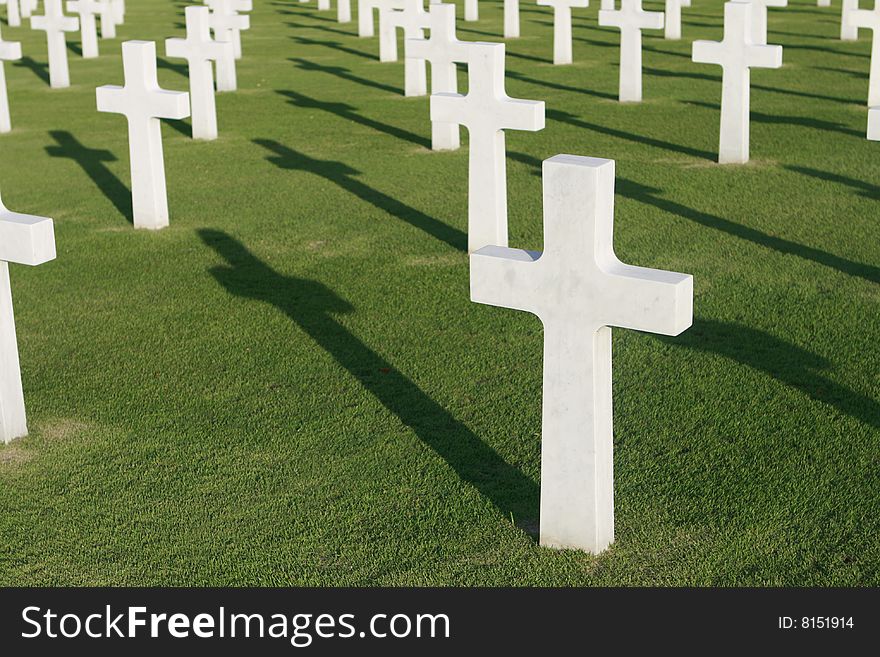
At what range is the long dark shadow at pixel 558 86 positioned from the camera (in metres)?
15.5

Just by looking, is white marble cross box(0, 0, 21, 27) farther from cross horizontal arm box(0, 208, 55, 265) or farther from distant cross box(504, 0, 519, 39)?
cross horizontal arm box(0, 208, 55, 265)

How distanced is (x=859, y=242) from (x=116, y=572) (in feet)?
19.3

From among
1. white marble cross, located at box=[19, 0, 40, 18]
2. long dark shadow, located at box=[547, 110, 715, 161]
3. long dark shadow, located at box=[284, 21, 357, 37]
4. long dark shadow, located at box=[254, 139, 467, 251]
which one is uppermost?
white marble cross, located at box=[19, 0, 40, 18]

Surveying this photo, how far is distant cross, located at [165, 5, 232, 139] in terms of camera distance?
43.1ft

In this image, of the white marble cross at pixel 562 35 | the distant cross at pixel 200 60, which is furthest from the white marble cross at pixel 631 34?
the distant cross at pixel 200 60

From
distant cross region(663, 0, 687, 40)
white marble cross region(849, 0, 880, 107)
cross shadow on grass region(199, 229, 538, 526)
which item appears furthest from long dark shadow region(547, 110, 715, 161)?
distant cross region(663, 0, 687, 40)

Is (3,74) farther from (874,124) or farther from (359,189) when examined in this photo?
(874,124)

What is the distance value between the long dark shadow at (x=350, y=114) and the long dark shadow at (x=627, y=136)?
1.72 metres

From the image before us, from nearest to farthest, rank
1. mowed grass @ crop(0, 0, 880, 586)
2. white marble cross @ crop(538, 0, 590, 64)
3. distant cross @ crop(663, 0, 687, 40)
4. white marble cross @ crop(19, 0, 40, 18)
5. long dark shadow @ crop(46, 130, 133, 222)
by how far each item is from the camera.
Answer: mowed grass @ crop(0, 0, 880, 586) < long dark shadow @ crop(46, 130, 133, 222) < white marble cross @ crop(538, 0, 590, 64) < distant cross @ crop(663, 0, 687, 40) < white marble cross @ crop(19, 0, 40, 18)

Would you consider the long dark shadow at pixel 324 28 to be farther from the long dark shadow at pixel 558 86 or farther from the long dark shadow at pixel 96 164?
the long dark shadow at pixel 96 164

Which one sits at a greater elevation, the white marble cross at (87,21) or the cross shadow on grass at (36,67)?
the white marble cross at (87,21)

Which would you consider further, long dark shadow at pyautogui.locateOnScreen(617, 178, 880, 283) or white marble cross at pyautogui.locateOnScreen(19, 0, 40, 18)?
white marble cross at pyautogui.locateOnScreen(19, 0, 40, 18)

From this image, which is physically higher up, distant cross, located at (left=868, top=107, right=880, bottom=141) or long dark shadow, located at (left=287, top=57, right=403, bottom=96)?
distant cross, located at (left=868, top=107, right=880, bottom=141)

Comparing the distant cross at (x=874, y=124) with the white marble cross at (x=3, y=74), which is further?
the white marble cross at (x=3, y=74)
